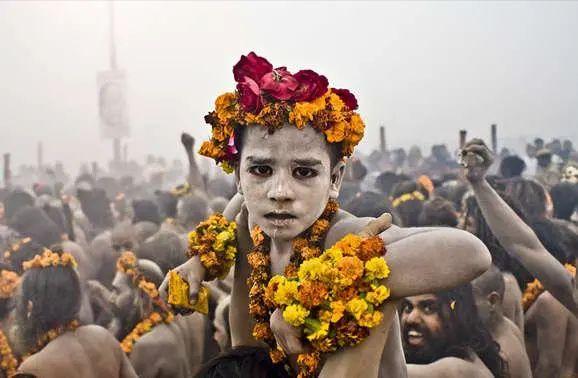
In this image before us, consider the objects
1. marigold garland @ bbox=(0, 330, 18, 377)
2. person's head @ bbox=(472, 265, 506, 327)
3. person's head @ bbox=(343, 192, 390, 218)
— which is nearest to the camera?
person's head @ bbox=(472, 265, 506, 327)

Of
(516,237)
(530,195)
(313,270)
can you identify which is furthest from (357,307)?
(530,195)

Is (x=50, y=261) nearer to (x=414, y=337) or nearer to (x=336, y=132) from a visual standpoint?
(x=414, y=337)

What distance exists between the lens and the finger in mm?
2066

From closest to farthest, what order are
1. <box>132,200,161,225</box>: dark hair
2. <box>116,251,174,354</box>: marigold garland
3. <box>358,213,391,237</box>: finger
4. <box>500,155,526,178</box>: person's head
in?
<box>358,213,391,237</box>: finger
<box>116,251,174,354</box>: marigold garland
<box>132,200,161,225</box>: dark hair
<box>500,155,526,178</box>: person's head

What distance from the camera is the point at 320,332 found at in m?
1.92

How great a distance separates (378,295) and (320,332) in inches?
7.5

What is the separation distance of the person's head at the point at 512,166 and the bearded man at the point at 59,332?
219 inches

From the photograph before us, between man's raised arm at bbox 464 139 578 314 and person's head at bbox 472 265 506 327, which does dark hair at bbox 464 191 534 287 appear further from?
man's raised arm at bbox 464 139 578 314

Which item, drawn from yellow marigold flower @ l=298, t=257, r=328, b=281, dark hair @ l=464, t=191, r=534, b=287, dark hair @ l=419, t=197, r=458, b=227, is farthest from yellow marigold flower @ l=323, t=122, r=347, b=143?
dark hair @ l=419, t=197, r=458, b=227

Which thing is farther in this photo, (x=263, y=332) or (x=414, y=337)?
(x=414, y=337)

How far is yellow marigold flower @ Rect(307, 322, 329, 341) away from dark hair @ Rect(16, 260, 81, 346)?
2.10 meters

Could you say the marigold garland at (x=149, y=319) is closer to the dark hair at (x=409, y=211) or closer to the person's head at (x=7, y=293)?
the person's head at (x=7, y=293)

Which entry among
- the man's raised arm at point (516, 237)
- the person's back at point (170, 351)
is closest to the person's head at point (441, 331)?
the man's raised arm at point (516, 237)

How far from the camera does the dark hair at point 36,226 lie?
6430 mm
